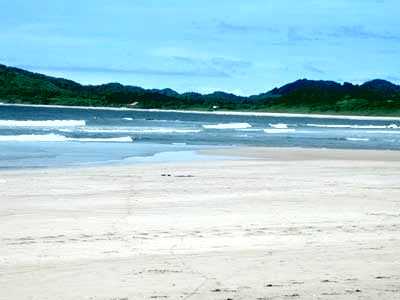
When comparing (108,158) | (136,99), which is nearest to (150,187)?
(108,158)

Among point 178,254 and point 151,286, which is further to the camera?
point 178,254

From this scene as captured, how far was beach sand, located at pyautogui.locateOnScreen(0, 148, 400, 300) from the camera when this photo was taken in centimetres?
622

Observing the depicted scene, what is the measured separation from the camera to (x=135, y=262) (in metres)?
7.07

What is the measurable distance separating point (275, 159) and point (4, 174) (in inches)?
410

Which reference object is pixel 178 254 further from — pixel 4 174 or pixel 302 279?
pixel 4 174

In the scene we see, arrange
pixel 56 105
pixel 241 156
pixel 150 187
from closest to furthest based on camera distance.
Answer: pixel 150 187, pixel 241 156, pixel 56 105

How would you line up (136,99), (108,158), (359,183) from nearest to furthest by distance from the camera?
(359,183), (108,158), (136,99)

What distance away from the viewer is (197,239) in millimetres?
8320

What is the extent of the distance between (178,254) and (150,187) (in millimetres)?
6954

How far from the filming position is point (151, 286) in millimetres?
6191

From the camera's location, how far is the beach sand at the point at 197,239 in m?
6.22

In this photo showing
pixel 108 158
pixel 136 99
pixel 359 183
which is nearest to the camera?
pixel 359 183

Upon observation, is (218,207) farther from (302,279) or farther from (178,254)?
(302,279)

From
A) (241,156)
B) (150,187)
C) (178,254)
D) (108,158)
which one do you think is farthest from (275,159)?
(178,254)
